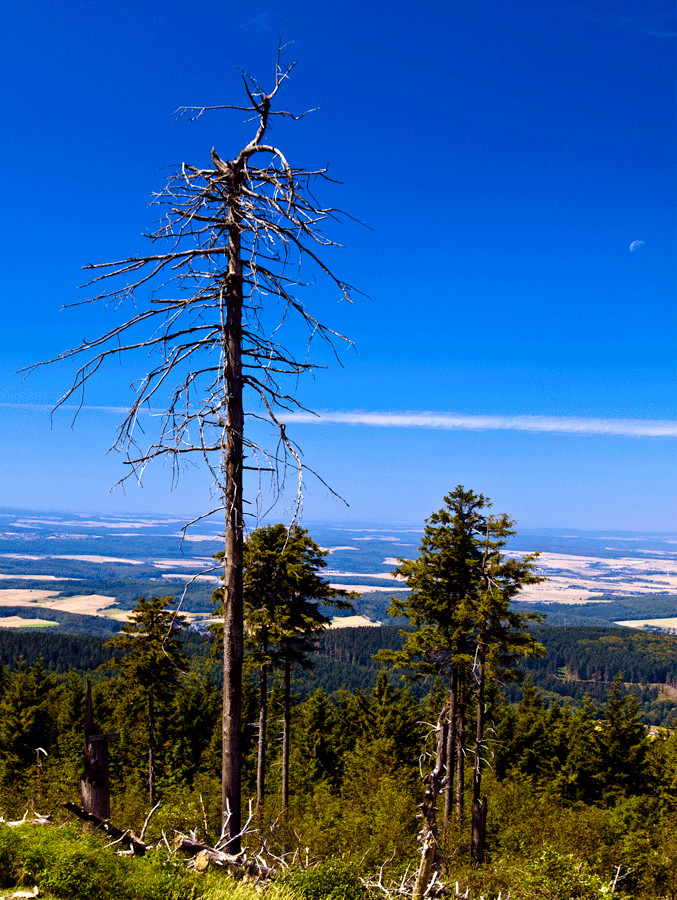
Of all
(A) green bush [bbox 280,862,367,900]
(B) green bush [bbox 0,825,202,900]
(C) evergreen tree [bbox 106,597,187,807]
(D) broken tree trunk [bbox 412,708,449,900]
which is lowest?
(C) evergreen tree [bbox 106,597,187,807]

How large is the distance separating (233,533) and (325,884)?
508 cm

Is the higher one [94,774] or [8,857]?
[8,857]

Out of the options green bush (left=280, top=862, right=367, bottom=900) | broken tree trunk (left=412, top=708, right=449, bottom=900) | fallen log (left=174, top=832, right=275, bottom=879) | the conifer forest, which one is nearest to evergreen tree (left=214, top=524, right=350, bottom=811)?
the conifer forest

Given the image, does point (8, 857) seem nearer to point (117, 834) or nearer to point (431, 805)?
point (117, 834)

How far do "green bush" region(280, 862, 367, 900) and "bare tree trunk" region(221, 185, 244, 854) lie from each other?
102cm

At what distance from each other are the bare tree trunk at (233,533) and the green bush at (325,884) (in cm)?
102

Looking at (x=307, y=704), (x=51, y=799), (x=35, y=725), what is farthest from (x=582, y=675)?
(x=51, y=799)

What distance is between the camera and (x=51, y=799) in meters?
14.9

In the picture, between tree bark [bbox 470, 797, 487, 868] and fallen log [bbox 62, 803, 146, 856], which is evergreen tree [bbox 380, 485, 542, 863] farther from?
fallen log [bbox 62, 803, 146, 856]

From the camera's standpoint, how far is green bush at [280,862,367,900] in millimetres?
7297

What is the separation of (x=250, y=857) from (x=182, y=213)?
9.30 m

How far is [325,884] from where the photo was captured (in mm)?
7523

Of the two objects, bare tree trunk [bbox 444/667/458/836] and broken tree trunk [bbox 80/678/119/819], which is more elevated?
broken tree trunk [bbox 80/678/119/819]

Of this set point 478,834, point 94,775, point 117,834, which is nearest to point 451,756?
point 478,834
